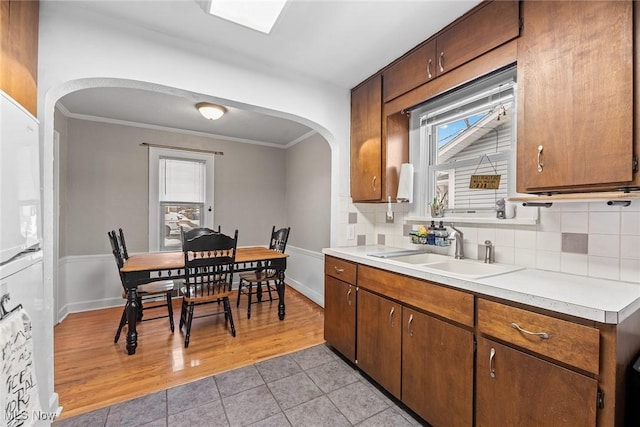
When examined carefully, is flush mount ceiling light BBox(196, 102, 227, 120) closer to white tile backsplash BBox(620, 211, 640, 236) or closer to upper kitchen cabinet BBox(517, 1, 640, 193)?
upper kitchen cabinet BBox(517, 1, 640, 193)

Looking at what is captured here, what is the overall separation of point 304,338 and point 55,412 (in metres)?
1.77

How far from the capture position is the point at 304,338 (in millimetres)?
2637

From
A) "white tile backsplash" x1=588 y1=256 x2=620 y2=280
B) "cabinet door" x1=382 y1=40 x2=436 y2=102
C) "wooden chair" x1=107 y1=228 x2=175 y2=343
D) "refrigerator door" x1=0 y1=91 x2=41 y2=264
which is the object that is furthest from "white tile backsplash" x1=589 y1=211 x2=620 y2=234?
"wooden chair" x1=107 y1=228 x2=175 y2=343

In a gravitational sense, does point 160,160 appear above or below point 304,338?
above

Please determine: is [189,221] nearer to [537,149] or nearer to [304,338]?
[304,338]

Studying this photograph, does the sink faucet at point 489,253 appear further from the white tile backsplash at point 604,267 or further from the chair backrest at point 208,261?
the chair backrest at point 208,261

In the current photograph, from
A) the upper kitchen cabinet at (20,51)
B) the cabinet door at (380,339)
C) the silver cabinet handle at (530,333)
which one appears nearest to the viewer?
the silver cabinet handle at (530,333)

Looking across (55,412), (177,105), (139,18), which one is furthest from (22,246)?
(177,105)

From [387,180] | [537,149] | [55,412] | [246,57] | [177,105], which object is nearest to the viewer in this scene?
[537,149]

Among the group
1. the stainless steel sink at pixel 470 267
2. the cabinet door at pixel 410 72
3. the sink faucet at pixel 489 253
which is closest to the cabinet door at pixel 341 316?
the stainless steel sink at pixel 470 267

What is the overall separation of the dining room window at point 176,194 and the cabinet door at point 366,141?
2.55 m

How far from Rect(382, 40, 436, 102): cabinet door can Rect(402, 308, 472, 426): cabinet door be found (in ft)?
5.37

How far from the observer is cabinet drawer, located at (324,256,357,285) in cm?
205

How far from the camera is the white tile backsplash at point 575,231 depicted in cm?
126
